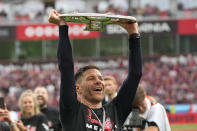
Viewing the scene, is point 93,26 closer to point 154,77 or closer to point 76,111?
point 76,111

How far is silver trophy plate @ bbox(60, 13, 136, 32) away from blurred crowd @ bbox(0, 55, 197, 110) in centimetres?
2343

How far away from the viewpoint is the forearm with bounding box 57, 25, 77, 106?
142 inches

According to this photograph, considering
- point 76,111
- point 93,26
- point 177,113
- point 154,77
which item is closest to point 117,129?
point 76,111

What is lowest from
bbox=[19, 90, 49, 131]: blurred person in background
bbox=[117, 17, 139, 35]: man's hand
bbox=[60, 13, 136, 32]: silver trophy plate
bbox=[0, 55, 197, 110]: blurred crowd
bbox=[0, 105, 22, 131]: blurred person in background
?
bbox=[0, 55, 197, 110]: blurred crowd

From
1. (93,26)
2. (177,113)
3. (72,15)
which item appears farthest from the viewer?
(177,113)

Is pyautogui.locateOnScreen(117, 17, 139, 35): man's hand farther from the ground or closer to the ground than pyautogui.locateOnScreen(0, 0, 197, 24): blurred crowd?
farther from the ground

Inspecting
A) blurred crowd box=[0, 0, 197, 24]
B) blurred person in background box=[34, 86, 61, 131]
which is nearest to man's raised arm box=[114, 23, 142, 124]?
blurred person in background box=[34, 86, 61, 131]

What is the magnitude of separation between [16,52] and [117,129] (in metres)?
25.5

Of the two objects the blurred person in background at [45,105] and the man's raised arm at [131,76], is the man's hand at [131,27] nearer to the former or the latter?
the man's raised arm at [131,76]

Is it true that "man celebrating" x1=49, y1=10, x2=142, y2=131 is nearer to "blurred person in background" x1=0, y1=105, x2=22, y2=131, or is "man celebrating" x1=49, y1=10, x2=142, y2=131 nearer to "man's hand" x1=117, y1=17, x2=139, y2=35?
"man's hand" x1=117, y1=17, x2=139, y2=35

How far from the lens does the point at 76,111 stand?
368 centimetres

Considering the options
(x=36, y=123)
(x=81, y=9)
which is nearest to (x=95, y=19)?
(x=36, y=123)

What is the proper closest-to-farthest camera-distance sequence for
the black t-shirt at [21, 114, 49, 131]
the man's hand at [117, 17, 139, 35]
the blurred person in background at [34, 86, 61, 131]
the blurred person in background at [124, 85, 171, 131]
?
the man's hand at [117, 17, 139, 35]
the blurred person in background at [124, 85, 171, 131]
the black t-shirt at [21, 114, 49, 131]
the blurred person in background at [34, 86, 61, 131]

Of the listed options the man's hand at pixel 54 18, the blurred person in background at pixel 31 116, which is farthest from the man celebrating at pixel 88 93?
the blurred person in background at pixel 31 116
